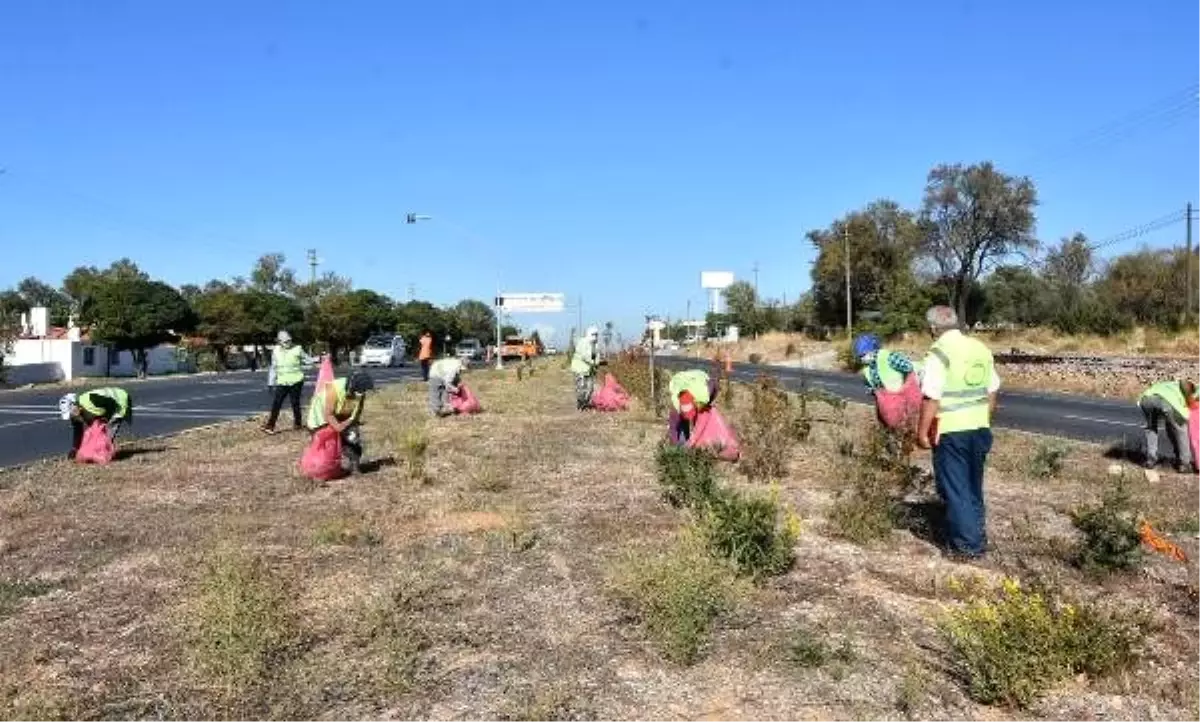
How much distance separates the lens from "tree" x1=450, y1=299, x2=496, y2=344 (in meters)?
130

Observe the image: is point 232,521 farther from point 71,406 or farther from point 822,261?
point 822,261

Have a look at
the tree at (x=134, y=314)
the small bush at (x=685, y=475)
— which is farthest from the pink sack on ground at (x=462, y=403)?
the tree at (x=134, y=314)

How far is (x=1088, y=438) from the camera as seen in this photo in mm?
15570

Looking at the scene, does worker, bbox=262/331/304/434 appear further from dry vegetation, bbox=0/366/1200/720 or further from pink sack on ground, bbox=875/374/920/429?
pink sack on ground, bbox=875/374/920/429

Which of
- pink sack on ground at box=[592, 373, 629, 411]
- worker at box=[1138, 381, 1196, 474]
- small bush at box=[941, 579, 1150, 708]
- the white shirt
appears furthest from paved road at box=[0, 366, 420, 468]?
worker at box=[1138, 381, 1196, 474]

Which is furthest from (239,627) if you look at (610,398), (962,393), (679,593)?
(610,398)

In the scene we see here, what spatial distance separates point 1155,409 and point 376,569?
26.7 feet

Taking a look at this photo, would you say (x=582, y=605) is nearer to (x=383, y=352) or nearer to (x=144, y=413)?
(x=144, y=413)

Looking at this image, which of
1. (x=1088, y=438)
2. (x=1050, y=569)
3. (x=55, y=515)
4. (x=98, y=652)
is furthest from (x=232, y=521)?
(x=1088, y=438)

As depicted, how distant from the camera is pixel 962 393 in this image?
6.51 meters

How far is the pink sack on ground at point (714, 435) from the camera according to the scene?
1059 centimetres

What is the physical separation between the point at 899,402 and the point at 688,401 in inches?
75.5

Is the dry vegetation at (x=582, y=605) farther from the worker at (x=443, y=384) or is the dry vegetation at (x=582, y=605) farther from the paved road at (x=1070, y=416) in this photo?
the worker at (x=443, y=384)

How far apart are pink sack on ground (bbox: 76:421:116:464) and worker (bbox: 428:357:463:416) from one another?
20.8ft
